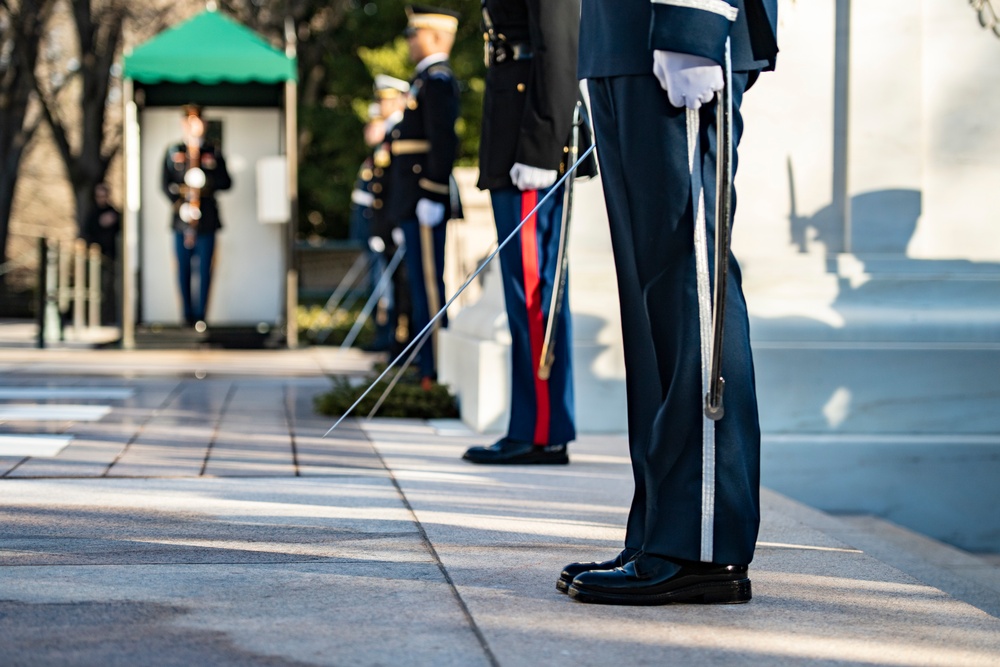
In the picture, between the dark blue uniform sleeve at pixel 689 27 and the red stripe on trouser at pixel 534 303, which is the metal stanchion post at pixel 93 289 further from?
the dark blue uniform sleeve at pixel 689 27

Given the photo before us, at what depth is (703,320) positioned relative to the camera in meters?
2.97

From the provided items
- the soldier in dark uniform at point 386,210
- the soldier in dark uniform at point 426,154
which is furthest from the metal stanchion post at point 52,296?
the soldier in dark uniform at point 426,154

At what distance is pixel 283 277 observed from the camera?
1400 centimetres

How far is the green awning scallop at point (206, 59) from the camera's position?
13.0 metres

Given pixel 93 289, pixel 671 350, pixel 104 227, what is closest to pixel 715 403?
pixel 671 350

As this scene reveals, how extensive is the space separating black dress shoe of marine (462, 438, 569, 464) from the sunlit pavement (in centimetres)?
8

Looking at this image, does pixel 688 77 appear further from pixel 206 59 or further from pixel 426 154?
pixel 206 59

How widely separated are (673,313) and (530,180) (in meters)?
2.09

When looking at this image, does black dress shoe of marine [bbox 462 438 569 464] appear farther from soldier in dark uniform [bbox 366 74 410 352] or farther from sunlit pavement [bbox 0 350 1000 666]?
soldier in dark uniform [bbox 366 74 410 352]

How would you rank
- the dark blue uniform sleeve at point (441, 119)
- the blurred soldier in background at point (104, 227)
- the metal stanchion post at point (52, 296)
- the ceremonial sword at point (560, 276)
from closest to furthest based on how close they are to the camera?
the ceremonial sword at point (560, 276) < the dark blue uniform sleeve at point (441, 119) < the metal stanchion post at point (52, 296) < the blurred soldier in background at point (104, 227)

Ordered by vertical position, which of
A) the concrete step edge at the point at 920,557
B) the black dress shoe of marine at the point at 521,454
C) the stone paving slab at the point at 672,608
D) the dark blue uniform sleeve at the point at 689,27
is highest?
the dark blue uniform sleeve at the point at 689,27

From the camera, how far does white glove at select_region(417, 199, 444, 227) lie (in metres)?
7.92

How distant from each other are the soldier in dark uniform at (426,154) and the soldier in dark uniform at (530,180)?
2116 mm

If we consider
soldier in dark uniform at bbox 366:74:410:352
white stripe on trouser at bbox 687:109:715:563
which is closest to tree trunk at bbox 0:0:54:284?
soldier in dark uniform at bbox 366:74:410:352
